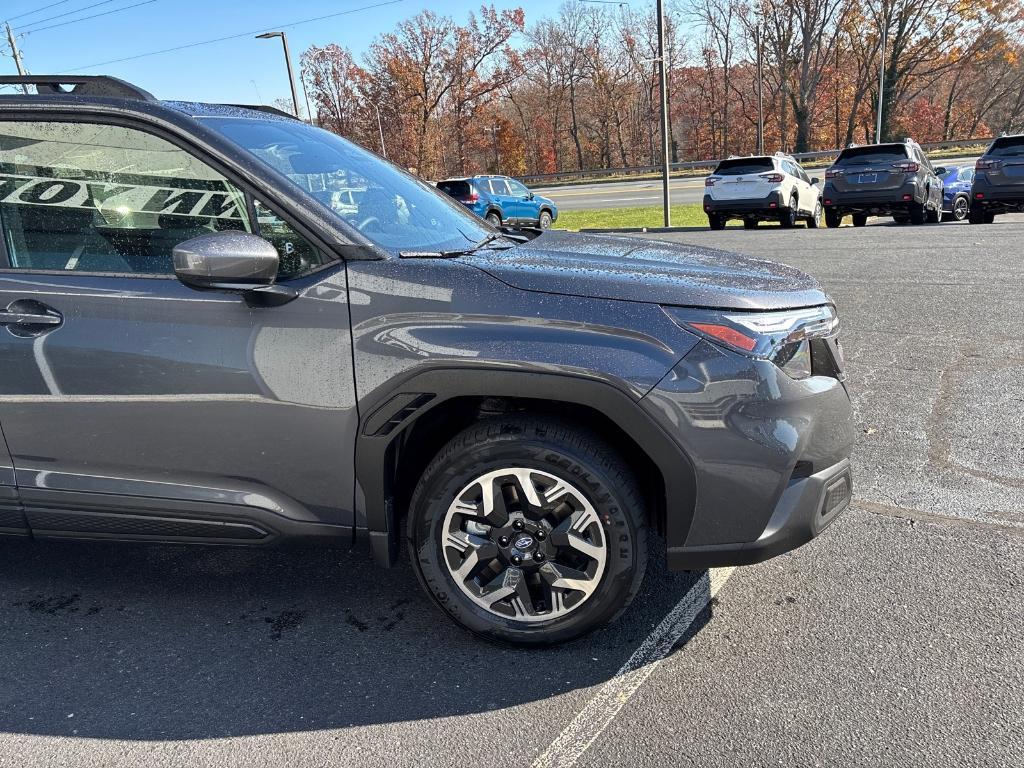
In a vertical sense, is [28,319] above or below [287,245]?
below

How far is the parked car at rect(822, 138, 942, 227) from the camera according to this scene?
15.3 meters

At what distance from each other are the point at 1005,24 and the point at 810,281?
→ 54.7 meters

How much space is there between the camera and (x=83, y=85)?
9.18 ft

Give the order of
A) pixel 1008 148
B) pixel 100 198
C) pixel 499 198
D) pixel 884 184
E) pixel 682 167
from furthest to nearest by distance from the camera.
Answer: pixel 682 167, pixel 499 198, pixel 884 184, pixel 1008 148, pixel 100 198

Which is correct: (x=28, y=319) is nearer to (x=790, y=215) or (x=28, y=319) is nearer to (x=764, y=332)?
(x=764, y=332)

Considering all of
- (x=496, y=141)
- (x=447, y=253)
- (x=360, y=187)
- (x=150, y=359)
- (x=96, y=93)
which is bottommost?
(x=150, y=359)

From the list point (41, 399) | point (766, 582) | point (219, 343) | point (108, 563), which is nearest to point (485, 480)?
point (219, 343)

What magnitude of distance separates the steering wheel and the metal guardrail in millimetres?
39588

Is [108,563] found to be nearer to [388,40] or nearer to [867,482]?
[867,482]

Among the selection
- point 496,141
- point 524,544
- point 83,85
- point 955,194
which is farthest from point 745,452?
point 496,141

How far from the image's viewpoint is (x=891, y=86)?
48875 mm

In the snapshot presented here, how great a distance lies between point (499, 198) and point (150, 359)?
20065 millimetres

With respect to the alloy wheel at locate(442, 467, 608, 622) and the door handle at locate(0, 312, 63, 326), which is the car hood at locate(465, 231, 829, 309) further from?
the door handle at locate(0, 312, 63, 326)

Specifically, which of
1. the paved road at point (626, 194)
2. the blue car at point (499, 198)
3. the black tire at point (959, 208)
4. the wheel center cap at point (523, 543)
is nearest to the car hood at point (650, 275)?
the wheel center cap at point (523, 543)
